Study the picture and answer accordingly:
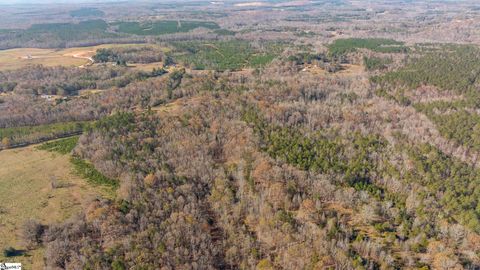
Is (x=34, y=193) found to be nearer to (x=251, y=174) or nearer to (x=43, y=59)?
(x=251, y=174)

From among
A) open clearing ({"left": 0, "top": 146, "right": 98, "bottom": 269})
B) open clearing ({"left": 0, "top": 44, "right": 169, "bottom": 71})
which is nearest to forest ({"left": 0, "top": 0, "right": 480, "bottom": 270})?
open clearing ({"left": 0, "top": 146, "right": 98, "bottom": 269})

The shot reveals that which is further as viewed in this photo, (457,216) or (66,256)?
(457,216)

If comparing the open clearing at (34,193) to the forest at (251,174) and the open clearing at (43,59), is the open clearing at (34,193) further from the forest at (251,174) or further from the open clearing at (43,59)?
the open clearing at (43,59)

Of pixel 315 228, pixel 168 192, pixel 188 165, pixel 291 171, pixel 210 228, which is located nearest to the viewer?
pixel 315 228

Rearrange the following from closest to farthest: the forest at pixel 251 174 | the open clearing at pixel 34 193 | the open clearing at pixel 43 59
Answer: the forest at pixel 251 174, the open clearing at pixel 34 193, the open clearing at pixel 43 59

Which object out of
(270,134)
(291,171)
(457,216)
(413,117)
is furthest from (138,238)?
(413,117)

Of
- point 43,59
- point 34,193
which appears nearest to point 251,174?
point 34,193

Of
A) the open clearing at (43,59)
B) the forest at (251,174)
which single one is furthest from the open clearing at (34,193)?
the open clearing at (43,59)

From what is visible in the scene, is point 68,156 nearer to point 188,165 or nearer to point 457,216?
point 188,165
